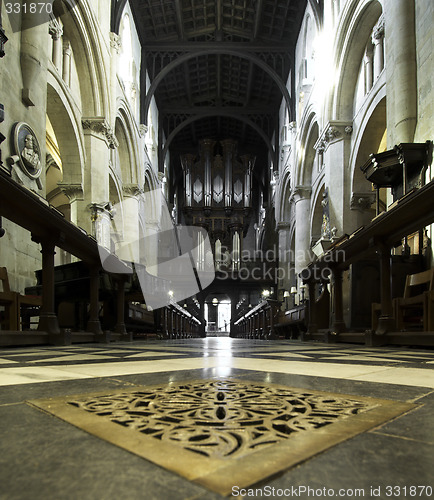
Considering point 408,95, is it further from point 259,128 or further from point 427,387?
point 259,128

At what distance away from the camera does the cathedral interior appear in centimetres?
58

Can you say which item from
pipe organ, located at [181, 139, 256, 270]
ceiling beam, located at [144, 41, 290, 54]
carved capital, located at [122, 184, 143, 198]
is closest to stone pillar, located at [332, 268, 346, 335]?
carved capital, located at [122, 184, 143, 198]

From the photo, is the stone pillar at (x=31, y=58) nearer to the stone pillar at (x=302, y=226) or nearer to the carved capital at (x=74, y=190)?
the carved capital at (x=74, y=190)

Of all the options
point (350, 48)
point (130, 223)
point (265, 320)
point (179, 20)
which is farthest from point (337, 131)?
point (179, 20)

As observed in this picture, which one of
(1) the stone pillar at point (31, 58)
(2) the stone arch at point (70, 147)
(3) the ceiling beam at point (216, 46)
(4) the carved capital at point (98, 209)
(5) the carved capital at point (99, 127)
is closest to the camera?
(1) the stone pillar at point (31, 58)

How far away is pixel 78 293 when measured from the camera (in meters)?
6.13

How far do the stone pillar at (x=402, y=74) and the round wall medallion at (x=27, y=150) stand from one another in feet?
19.0

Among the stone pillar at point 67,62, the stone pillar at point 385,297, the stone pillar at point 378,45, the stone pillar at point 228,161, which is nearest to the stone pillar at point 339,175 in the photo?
the stone pillar at point 378,45

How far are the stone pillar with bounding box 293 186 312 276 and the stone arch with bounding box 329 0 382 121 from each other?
4.18 m

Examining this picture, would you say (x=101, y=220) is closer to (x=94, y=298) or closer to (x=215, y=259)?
(x=94, y=298)

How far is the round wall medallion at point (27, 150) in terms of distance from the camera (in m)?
6.46

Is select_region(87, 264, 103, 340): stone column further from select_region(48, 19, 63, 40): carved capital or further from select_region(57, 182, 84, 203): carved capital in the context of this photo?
select_region(48, 19, 63, 40): carved capital

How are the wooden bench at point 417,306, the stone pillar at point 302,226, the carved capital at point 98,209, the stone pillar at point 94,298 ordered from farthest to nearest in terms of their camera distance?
1. the stone pillar at point 302,226
2. the carved capital at point 98,209
3. the stone pillar at point 94,298
4. the wooden bench at point 417,306

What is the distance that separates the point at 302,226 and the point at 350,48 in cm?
613
